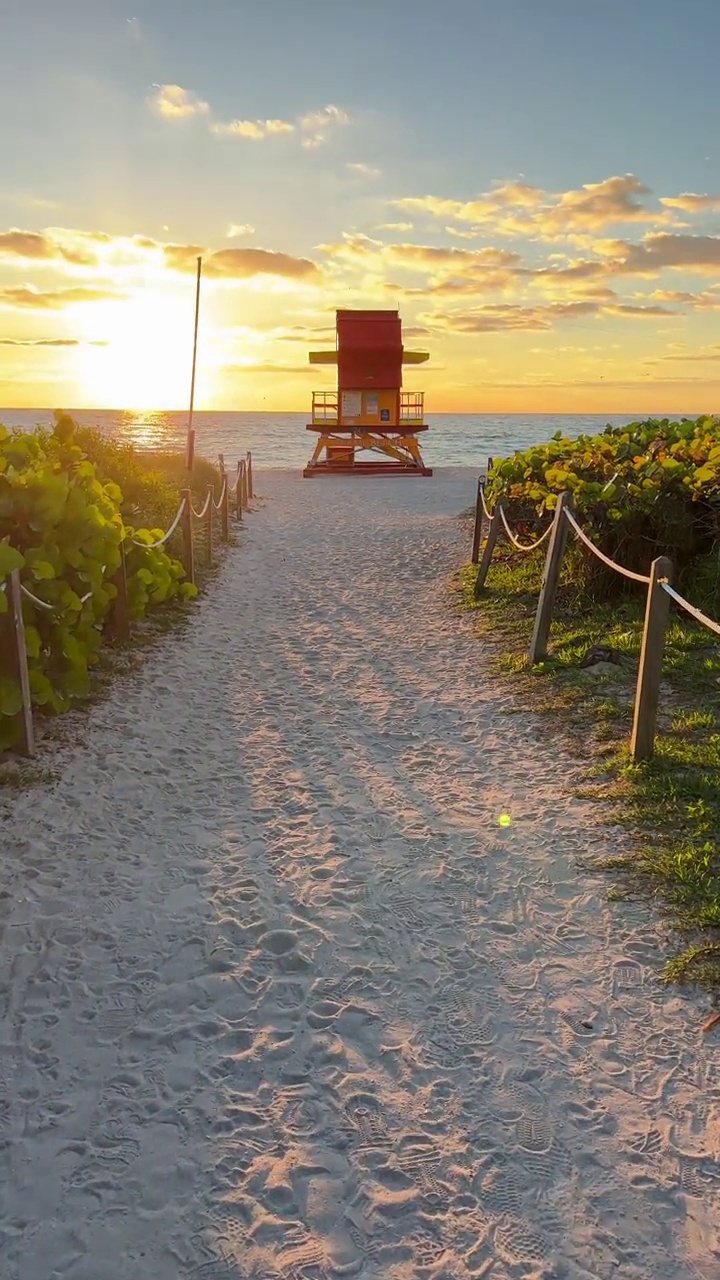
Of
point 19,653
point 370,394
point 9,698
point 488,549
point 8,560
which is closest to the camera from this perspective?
point 8,560

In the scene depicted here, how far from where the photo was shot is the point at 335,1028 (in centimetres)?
323

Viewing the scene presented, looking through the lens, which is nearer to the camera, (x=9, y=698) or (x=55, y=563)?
(x=9, y=698)

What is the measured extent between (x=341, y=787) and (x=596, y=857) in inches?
65.9

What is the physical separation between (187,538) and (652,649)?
7589 mm

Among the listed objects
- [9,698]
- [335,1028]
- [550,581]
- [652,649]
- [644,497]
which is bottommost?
[335,1028]

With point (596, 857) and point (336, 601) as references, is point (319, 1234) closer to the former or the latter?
point (596, 857)

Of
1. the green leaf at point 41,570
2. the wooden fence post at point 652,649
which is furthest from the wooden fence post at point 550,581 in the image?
the green leaf at point 41,570

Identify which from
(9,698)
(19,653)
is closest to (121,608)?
(19,653)

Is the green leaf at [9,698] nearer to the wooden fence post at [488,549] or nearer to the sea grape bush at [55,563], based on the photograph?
the sea grape bush at [55,563]

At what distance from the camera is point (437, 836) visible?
473 centimetres

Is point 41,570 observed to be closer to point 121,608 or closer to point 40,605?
point 40,605

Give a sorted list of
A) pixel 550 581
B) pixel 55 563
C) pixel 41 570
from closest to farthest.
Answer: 1. pixel 41 570
2. pixel 55 563
3. pixel 550 581

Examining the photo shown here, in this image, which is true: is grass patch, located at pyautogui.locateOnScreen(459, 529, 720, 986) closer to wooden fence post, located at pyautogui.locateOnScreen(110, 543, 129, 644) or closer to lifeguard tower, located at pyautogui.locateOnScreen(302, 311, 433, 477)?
wooden fence post, located at pyautogui.locateOnScreen(110, 543, 129, 644)

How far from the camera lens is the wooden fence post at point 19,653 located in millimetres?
5301
